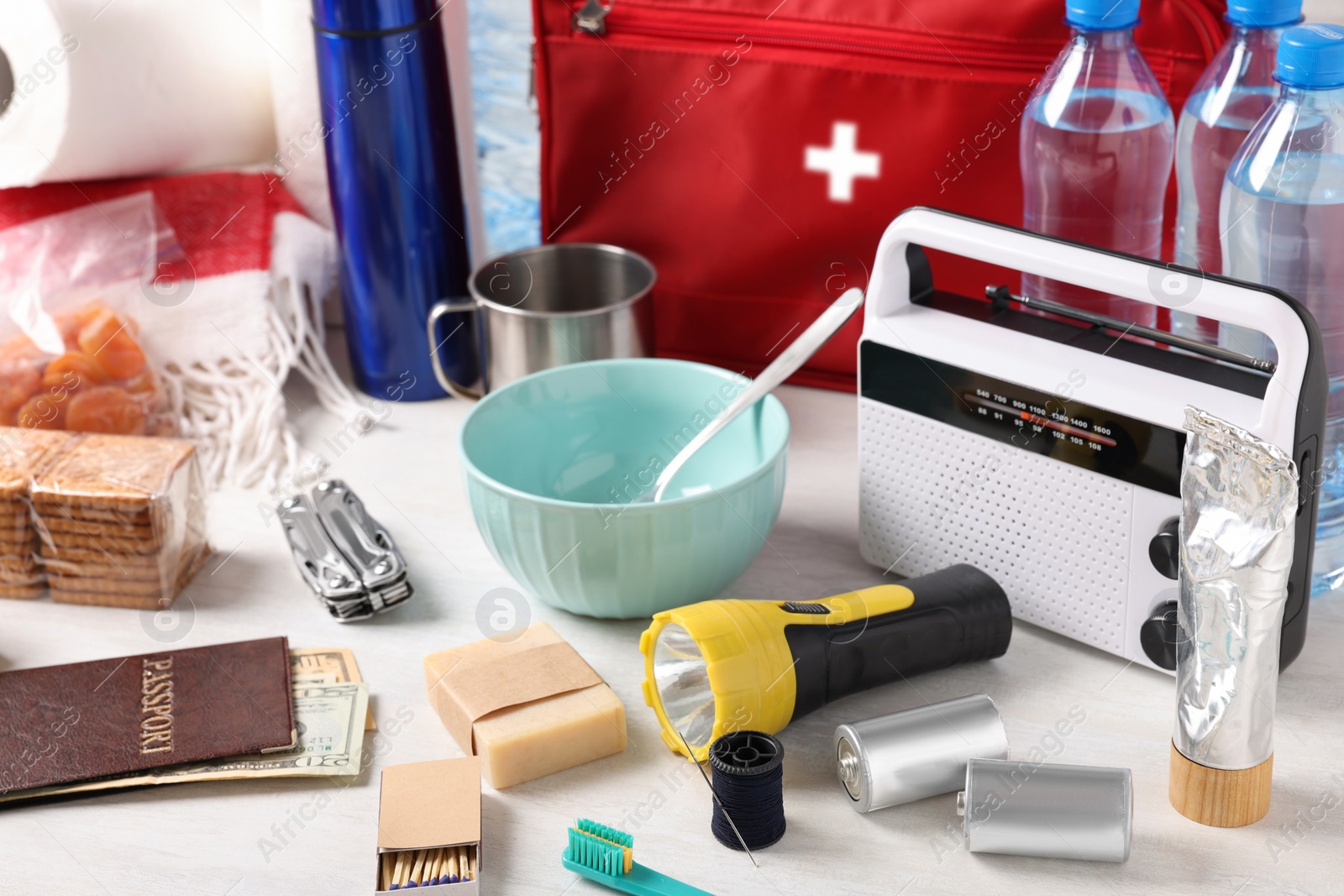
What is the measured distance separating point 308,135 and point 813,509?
0.50 m

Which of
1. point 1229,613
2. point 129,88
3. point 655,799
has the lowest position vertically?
point 655,799

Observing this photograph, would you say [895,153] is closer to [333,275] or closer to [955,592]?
[955,592]

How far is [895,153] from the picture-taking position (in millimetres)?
841

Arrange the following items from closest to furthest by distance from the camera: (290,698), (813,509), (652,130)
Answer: (290,698), (813,509), (652,130)

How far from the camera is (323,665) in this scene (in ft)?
2.20

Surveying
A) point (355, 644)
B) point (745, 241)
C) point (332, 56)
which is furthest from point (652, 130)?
point (355, 644)

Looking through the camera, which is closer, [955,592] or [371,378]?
[955,592]

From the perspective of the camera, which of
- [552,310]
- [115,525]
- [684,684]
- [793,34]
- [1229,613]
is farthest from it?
[552,310]

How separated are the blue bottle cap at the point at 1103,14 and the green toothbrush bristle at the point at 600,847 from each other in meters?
0.49

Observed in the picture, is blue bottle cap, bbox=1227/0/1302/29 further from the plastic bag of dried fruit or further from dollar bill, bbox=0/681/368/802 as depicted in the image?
the plastic bag of dried fruit

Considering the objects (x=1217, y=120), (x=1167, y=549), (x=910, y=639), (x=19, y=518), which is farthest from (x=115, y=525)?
(x=1217, y=120)

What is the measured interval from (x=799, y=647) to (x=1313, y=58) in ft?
1.16

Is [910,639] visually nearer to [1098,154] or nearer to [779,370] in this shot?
[779,370]

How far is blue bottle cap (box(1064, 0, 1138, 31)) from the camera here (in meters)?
0.69
